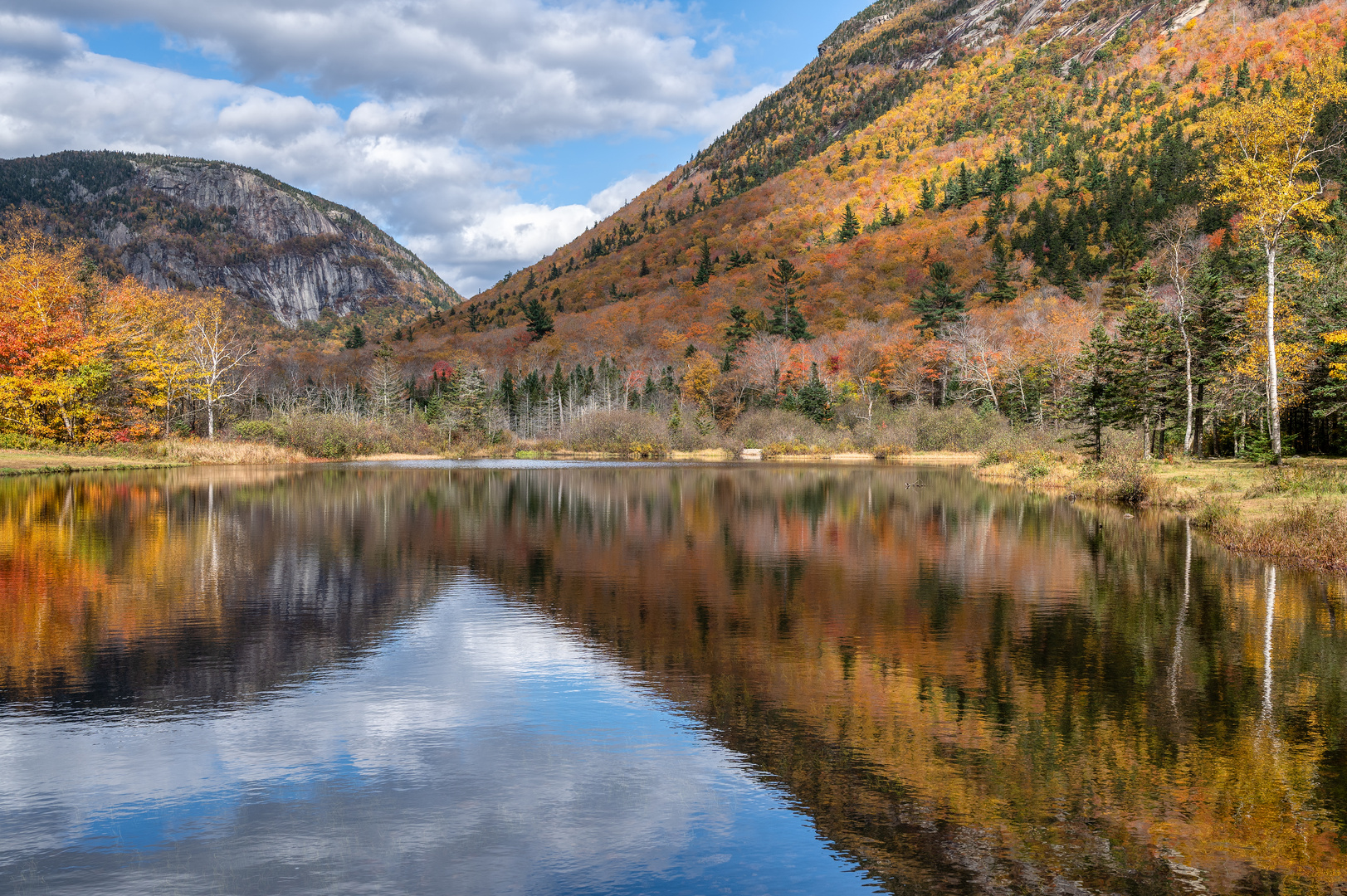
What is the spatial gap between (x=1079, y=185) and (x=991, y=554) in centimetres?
13642

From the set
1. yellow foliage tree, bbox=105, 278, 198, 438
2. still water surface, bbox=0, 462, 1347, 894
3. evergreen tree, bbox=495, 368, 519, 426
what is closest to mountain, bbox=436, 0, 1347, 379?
evergreen tree, bbox=495, 368, 519, 426

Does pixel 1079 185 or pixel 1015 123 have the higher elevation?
pixel 1015 123

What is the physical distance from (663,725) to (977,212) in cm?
15224

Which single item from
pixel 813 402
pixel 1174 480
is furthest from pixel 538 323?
pixel 1174 480

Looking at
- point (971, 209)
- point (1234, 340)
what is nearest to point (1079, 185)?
point (971, 209)

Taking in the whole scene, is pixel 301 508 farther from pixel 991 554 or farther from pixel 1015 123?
pixel 1015 123

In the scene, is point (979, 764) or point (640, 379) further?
point (640, 379)

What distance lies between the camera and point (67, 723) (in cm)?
784

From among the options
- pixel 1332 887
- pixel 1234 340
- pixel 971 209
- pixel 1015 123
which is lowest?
pixel 1332 887

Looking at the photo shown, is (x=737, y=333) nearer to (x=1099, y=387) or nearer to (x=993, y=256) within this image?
(x=993, y=256)

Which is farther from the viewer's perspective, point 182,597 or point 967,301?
point 967,301

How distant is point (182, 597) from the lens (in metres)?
13.6

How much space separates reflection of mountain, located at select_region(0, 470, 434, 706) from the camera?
9445mm

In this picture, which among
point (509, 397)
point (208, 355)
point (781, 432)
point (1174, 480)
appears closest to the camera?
point (1174, 480)
